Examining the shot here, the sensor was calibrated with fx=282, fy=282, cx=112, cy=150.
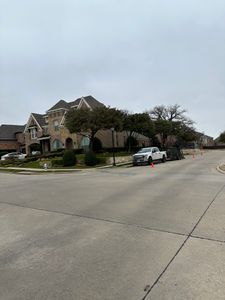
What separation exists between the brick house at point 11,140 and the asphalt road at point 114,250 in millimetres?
54183

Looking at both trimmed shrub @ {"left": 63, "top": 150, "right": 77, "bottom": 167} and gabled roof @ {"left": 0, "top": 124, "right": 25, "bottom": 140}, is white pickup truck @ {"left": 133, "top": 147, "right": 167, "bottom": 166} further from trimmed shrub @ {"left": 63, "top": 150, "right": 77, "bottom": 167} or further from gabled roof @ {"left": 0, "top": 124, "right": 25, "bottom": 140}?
gabled roof @ {"left": 0, "top": 124, "right": 25, "bottom": 140}

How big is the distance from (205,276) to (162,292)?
764 mm

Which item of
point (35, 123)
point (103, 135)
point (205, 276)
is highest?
point (35, 123)

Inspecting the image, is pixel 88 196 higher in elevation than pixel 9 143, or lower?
lower

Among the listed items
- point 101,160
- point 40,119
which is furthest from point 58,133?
point 101,160

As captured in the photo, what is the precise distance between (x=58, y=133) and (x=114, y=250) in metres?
40.6

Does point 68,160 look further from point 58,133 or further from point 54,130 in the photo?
point 54,130

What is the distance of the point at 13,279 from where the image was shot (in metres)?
3.98

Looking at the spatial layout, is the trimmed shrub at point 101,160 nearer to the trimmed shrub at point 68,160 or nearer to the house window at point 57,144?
the trimmed shrub at point 68,160

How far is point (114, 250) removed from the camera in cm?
494

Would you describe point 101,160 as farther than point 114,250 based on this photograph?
Yes

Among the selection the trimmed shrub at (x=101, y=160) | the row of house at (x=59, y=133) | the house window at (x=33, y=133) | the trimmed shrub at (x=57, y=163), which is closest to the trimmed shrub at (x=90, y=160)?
the trimmed shrub at (x=101, y=160)

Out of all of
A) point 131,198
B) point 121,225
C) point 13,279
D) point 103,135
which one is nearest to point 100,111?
point 103,135

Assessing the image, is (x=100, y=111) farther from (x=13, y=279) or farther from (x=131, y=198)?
(x=13, y=279)
